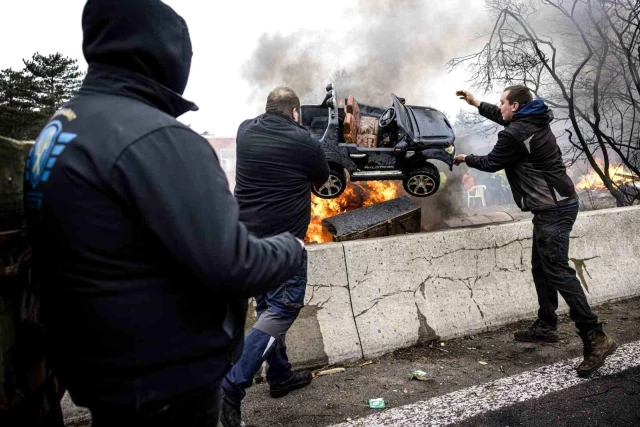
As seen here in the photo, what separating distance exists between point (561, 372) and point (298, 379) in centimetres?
203

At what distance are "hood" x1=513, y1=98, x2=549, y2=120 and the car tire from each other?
140cm

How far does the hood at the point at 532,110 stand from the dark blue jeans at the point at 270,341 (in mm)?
2377

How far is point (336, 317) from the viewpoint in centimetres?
412

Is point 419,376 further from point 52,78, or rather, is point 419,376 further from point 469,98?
point 52,78

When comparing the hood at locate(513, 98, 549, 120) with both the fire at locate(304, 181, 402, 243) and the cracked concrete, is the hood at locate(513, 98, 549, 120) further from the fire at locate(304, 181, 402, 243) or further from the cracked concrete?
the fire at locate(304, 181, 402, 243)

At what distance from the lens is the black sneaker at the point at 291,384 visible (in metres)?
3.54

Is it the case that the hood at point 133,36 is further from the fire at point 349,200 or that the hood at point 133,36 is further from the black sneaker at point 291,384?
the fire at point 349,200

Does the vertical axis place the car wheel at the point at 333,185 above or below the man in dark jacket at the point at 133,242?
above

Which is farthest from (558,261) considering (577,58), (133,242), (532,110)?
(577,58)

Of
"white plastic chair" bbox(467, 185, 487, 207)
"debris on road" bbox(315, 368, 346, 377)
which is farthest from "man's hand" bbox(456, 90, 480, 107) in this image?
"white plastic chair" bbox(467, 185, 487, 207)

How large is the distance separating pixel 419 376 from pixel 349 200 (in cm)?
315

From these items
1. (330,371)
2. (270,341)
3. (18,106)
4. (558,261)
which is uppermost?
(18,106)

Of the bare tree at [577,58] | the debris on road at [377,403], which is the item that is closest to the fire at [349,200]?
the debris on road at [377,403]

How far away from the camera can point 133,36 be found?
1.46 m
